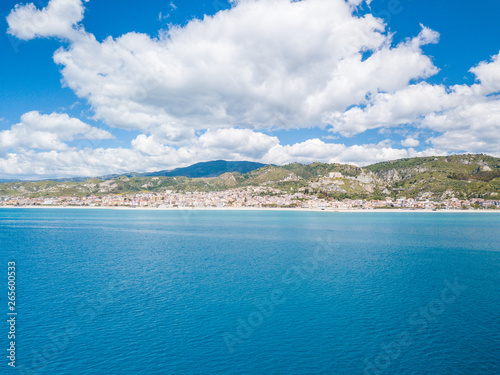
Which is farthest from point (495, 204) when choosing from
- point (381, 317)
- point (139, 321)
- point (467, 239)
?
point (139, 321)

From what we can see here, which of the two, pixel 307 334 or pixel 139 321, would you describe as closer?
pixel 307 334

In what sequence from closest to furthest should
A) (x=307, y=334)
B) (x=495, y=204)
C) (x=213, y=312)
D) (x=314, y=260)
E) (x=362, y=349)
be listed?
1. (x=362, y=349)
2. (x=307, y=334)
3. (x=213, y=312)
4. (x=314, y=260)
5. (x=495, y=204)

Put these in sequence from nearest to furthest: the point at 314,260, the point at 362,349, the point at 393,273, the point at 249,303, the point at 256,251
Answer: the point at 362,349, the point at 249,303, the point at 393,273, the point at 314,260, the point at 256,251

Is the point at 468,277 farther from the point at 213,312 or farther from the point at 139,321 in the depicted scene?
the point at 139,321

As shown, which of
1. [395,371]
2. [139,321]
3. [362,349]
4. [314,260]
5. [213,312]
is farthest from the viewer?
[314,260]

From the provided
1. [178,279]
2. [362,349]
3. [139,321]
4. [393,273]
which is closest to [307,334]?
[362,349]

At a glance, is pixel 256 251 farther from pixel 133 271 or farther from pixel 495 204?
pixel 495 204
